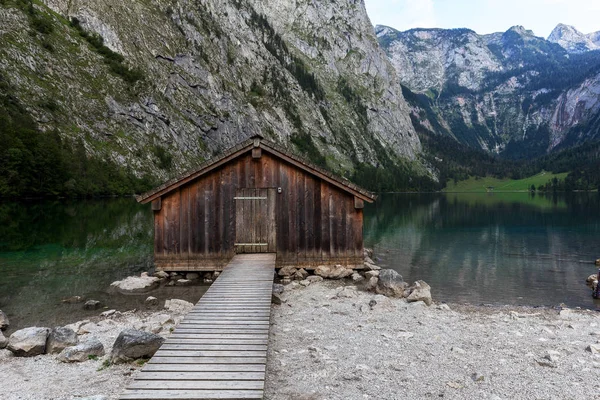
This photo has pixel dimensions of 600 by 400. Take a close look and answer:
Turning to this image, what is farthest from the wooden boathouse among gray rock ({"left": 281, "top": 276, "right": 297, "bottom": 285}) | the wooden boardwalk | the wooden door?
the wooden boardwalk

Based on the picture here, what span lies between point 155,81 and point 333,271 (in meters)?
124

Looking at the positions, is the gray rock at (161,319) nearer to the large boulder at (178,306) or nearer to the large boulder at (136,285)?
the large boulder at (178,306)

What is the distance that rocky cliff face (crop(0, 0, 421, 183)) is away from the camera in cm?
9956

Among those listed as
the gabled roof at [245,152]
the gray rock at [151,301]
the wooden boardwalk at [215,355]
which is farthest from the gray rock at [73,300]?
the wooden boardwalk at [215,355]

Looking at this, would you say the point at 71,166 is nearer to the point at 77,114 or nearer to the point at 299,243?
the point at 77,114

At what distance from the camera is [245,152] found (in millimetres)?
18625

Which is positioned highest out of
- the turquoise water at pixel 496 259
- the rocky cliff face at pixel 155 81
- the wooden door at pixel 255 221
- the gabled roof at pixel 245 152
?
the rocky cliff face at pixel 155 81

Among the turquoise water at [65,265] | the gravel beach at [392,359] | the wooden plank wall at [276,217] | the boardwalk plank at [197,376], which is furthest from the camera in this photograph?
A: the wooden plank wall at [276,217]

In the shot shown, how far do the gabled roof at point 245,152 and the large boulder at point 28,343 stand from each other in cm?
940

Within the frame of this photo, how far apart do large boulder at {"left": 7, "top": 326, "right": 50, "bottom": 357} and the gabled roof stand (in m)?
9.40

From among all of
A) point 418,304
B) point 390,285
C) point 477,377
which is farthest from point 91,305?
point 477,377

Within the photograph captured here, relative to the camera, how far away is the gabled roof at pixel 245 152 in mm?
18312

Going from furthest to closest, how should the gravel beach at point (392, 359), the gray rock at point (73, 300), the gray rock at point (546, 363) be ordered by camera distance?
the gray rock at point (73, 300) < the gray rock at point (546, 363) < the gravel beach at point (392, 359)

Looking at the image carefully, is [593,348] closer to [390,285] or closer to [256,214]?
[390,285]
